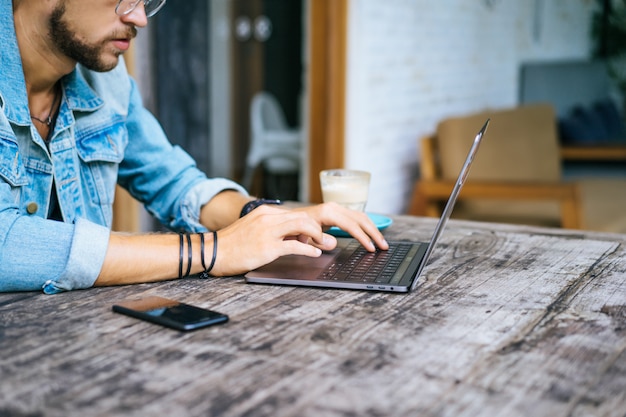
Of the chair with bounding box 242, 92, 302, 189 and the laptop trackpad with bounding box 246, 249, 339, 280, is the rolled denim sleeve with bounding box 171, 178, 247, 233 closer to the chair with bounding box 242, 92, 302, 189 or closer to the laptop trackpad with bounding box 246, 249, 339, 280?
the laptop trackpad with bounding box 246, 249, 339, 280

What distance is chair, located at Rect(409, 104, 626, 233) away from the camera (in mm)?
3197

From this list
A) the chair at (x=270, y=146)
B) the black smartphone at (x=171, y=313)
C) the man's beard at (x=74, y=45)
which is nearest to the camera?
the black smartphone at (x=171, y=313)

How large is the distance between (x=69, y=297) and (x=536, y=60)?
220 inches

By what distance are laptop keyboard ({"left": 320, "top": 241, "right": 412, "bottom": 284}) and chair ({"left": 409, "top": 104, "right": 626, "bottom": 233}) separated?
6.23 feet

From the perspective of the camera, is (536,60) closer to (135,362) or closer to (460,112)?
(460,112)

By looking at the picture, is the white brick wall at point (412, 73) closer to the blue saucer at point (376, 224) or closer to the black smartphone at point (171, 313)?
the blue saucer at point (376, 224)

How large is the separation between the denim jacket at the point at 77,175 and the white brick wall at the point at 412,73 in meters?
2.11

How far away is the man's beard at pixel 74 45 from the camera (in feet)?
4.79

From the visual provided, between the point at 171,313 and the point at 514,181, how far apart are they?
250cm

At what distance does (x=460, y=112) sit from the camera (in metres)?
4.83

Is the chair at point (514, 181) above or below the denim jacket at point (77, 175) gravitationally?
below

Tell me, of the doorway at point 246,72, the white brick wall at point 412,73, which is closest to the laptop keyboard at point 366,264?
the white brick wall at point 412,73

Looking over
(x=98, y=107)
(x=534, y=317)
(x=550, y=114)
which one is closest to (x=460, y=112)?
(x=550, y=114)

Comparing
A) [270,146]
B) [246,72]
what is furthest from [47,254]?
[246,72]
